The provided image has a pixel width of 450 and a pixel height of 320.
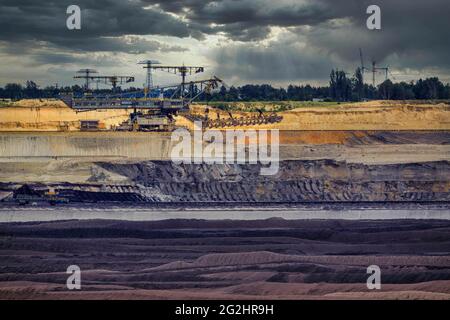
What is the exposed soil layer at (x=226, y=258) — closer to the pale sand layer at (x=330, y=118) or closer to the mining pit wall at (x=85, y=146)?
the mining pit wall at (x=85, y=146)

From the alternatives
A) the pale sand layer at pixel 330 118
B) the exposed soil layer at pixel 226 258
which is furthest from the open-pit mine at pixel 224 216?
the pale sand layer at pixel 330 118

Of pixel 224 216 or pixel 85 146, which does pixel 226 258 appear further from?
pixel 85 146

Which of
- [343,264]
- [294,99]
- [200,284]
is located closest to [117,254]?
[200,284]

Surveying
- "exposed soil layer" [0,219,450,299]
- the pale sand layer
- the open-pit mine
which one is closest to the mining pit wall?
the open-pit mine

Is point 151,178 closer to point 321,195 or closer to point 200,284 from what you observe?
point 321,195

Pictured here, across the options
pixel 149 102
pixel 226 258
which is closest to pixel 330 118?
pixel 149 102

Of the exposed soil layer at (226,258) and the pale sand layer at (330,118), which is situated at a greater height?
the pale sand layer at (330,118)

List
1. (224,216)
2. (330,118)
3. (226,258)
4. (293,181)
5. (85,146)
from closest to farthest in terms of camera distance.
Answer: (226,258), (224,216), (293,181), (85,146), (330,118)

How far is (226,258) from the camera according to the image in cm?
2608

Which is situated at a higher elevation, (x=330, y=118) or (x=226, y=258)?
(x=330, y=118)

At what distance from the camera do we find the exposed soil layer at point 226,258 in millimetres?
21984

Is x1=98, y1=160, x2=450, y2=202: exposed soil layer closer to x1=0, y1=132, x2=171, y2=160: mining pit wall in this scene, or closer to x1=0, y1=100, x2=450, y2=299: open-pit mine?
x1=0, y1=100, x2=450, y2=299: open-pit mine

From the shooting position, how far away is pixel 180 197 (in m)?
37.7
